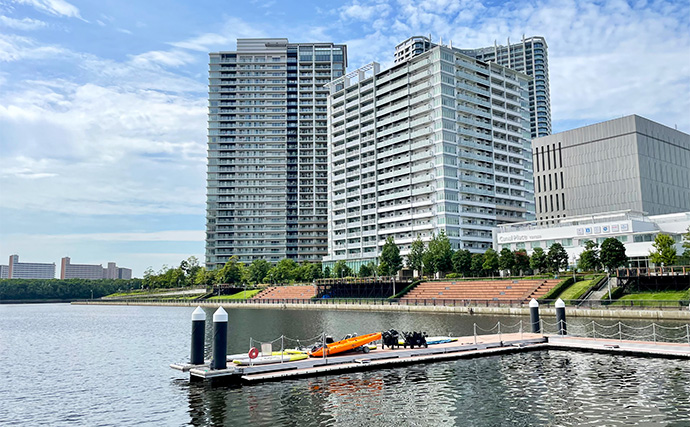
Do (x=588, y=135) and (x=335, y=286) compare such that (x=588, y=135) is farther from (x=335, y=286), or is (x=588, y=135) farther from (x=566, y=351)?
(x=566, y=351)

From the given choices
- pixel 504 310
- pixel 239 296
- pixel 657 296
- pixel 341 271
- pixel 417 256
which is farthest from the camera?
pixel 239 296

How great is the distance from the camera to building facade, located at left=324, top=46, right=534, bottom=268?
141 meters

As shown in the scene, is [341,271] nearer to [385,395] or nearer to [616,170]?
[616,170]

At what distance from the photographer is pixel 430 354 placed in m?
34.9

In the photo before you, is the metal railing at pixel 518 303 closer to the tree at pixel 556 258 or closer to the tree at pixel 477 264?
the tree at pixel 477 264

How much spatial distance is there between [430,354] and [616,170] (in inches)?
6064

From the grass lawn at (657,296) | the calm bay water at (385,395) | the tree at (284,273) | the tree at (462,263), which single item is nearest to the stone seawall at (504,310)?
the grass lawn at (657,296)

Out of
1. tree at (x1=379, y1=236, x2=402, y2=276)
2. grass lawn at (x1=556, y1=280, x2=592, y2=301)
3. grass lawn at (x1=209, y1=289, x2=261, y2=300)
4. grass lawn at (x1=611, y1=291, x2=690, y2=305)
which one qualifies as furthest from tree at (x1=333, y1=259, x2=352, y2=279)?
grass lawn at (x1=611, y1=291, x2=690, y2=305)

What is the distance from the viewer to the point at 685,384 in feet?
83.4

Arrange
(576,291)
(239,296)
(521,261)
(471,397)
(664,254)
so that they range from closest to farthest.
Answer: (471,397) < (576,291) < (664,254) < (521,261) < (239,296)

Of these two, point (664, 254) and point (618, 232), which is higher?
point (618, 232)

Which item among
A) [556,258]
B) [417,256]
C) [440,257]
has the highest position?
[417,256]

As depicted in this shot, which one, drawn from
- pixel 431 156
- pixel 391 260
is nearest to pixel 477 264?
pixel 391 260

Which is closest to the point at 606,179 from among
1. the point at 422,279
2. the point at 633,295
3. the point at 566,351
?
the point at 422,279
